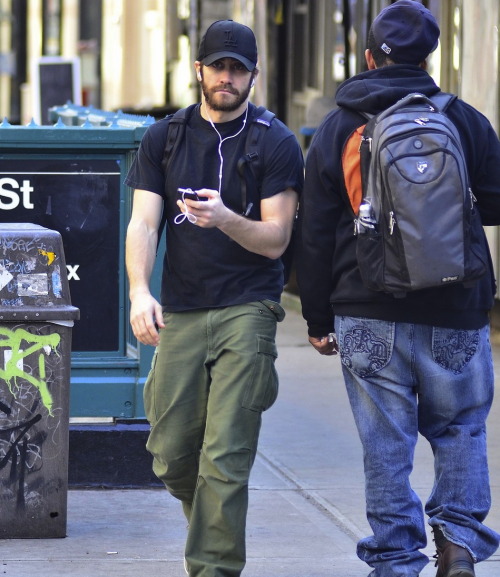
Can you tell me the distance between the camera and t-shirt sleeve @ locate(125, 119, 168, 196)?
468 centimetres

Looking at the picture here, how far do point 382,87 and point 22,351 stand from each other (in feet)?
5.74

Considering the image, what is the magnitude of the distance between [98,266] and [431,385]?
221 cm

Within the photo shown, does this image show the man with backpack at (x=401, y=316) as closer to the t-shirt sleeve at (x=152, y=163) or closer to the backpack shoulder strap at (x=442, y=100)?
the backpack shoulder strap at (x=442, y=100)

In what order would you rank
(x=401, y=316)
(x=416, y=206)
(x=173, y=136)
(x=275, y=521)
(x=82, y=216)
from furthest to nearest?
(x=82, y=216) → (x=275, y=521) → (x=173, y=136) → (x=401, y=316) → (x=416, y=206)

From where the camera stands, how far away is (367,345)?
4.39 meters

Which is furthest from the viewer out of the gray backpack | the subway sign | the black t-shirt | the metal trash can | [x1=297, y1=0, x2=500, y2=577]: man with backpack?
the subway sign

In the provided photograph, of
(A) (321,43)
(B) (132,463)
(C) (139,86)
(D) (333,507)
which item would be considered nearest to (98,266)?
(B) (132,463)

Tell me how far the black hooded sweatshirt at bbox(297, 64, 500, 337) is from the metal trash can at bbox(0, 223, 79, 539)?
3.75 feet

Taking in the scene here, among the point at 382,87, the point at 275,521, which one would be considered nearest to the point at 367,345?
the point at 382,87

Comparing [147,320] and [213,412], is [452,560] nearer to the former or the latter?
[213,412]

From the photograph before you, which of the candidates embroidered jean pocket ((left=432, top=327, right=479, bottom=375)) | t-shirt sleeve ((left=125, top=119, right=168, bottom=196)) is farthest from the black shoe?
t-shirt sleeve ((left=125, top=119, right=168, bottom=196))

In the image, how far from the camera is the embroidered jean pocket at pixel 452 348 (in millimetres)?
4398

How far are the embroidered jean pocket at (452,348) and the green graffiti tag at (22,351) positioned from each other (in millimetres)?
1559

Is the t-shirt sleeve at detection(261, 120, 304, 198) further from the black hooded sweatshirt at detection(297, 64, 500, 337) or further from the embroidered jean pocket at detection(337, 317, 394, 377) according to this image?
the embroidered jean pocket at detection(337, 317, 394, 377)
